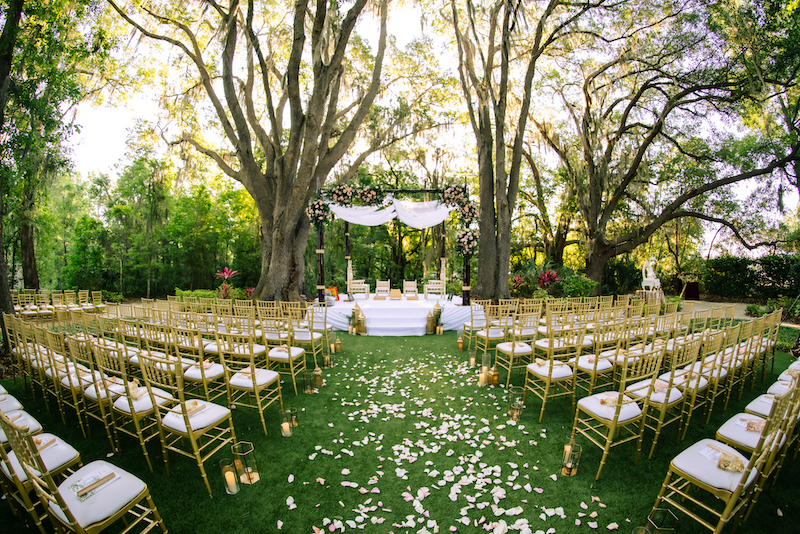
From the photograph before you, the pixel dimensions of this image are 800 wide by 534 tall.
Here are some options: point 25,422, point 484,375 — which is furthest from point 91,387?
point 484,375

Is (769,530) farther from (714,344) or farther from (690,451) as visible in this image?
(714,344)

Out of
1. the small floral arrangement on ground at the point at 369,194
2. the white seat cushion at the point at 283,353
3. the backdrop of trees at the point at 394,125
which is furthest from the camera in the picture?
the small floral arrangement on ground at the point at 369,194

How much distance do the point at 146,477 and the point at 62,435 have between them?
1379mm

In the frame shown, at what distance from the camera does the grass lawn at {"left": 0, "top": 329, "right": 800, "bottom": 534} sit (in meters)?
2.35

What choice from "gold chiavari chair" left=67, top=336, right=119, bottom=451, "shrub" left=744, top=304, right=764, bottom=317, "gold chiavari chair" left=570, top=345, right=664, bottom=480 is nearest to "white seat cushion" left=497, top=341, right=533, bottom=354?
"gold chiavari chair" left=570, top=345, right=664, bottom=480

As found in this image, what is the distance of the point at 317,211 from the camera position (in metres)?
9.05

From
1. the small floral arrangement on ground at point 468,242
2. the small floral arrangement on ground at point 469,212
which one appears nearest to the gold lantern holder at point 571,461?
the small floral arrangement on ground at point 468,242

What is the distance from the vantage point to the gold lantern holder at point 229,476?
8.32 feet

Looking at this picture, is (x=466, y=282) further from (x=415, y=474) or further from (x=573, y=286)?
(x=415, y=474)

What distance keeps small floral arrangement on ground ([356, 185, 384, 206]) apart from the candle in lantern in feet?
25.6

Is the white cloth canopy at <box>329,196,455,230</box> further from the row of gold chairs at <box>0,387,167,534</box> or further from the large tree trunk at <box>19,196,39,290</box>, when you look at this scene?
the large tree trunk at <box>19,196,39,290</box>

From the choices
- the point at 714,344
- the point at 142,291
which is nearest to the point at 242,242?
the point at 142,291

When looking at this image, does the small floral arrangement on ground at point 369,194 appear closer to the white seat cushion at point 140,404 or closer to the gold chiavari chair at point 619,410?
the white seat cushion at point 140,404

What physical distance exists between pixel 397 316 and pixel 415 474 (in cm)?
532
